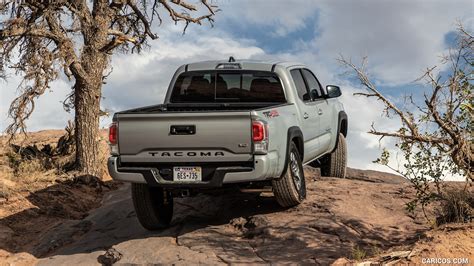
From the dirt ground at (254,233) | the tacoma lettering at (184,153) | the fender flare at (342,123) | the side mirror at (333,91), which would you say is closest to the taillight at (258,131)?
the tacoma lettering at (184,153)

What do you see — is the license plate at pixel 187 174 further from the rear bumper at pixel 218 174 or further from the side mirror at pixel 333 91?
the side mirror at pixel 333 91

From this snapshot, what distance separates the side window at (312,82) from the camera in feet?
31.2

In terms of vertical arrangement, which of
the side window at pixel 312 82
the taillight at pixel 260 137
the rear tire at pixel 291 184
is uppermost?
the side window at pixel 312 82

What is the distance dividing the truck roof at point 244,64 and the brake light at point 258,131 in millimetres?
1840

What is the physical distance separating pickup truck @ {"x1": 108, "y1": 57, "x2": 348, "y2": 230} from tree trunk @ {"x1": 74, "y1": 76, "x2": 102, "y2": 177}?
20.5ft

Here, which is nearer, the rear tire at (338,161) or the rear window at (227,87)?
the rear window at (227,87)

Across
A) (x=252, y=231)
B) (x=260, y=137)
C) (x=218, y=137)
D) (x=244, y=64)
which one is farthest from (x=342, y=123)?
(x=218, y=137)

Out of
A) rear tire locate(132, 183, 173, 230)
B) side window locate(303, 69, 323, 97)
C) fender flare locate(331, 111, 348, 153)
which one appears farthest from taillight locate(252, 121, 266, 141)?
fender flare locate(331, 111, 348, 153)

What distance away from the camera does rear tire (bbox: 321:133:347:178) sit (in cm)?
1070

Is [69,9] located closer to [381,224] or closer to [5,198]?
[5,198]

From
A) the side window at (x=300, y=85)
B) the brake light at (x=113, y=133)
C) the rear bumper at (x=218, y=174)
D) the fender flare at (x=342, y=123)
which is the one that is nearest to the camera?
the rear bumper at (x=218, y=174)

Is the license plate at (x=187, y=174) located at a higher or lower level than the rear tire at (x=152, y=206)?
higher

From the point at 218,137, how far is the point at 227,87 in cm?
190

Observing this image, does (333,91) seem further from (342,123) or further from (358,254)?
(358,254)
